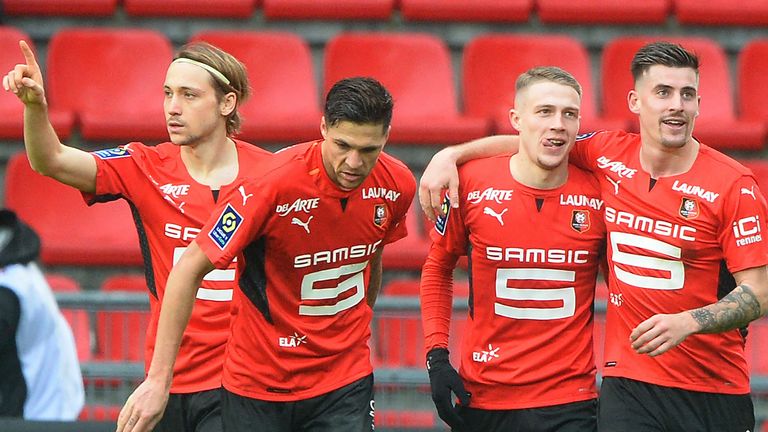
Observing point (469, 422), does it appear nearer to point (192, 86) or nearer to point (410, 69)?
point (192, 86)

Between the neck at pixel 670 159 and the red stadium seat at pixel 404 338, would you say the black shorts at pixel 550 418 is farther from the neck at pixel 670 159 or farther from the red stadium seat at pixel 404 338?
the red stadium seat at pixel 404 338

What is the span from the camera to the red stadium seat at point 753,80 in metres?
9.72

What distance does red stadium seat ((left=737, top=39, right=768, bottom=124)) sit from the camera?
31.9ft

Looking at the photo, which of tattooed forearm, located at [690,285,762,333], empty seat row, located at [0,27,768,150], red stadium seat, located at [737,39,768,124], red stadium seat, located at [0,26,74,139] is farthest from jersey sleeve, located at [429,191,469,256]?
red stadium seat, located at [737,39,768,124]

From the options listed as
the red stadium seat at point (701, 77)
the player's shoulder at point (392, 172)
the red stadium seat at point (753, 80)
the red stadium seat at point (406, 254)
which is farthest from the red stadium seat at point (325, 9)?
the player's shoulder at point (392, 172)

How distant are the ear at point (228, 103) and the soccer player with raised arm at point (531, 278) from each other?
101 centimetres

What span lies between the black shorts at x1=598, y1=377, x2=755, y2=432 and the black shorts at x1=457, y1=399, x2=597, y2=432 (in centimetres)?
7

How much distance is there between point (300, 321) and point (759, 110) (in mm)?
5784

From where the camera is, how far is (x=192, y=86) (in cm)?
550

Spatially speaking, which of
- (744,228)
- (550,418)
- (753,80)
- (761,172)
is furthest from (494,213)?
(753,80)

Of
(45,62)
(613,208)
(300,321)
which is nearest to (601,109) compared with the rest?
(45,62)

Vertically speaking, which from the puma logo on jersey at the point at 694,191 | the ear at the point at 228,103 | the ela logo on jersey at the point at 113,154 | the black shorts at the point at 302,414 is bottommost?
the black shorts at the point at 302,414

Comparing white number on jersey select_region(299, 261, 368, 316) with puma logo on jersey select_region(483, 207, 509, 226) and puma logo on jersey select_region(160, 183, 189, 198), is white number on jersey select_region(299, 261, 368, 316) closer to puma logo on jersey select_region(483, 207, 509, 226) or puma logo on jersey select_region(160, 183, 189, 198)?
puma logo on jersey select_region(483, 207, 509, 226)

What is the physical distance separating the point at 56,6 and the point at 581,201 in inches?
224
